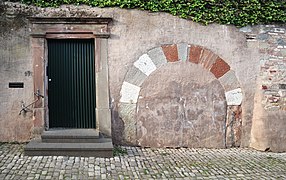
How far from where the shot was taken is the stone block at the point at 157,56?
6.96 m

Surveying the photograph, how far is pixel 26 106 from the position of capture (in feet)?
22.2

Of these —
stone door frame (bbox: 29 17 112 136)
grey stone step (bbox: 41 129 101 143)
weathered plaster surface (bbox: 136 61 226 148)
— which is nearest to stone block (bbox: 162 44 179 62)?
weathered plaster surface (bbox: 136 61 226 148)

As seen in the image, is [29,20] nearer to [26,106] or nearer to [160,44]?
[26,106]

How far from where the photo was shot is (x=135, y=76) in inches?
272

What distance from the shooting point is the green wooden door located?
692 cm

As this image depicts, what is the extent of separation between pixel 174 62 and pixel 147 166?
241 cm

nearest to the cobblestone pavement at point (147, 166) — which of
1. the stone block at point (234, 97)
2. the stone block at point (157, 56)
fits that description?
the stone block at point (234, 97)

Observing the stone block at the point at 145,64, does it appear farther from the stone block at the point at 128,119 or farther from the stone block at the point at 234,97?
the stone block at the point at 234,97

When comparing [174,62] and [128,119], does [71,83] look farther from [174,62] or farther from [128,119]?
[174,62]

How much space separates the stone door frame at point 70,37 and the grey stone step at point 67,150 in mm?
729

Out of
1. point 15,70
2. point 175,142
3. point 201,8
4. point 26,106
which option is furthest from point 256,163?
point 15,70

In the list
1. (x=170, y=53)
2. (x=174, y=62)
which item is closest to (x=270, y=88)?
(x=174, y=62)

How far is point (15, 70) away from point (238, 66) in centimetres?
483

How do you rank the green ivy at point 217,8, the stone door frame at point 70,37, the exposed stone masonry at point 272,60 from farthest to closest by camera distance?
the exposed stone masonry at point 272,60, the green ivy at point 217,8, the stone door frame at point 70,37
